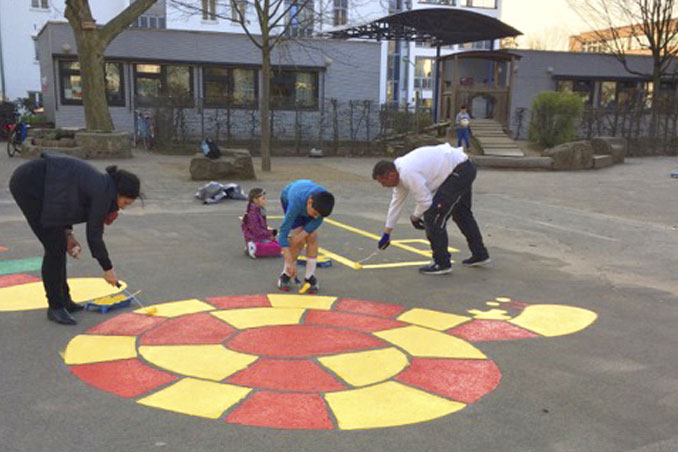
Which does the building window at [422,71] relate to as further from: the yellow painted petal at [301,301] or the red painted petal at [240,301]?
the red painted petal at [240,301]

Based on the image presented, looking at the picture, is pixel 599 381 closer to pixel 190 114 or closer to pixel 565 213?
pixel 565 213

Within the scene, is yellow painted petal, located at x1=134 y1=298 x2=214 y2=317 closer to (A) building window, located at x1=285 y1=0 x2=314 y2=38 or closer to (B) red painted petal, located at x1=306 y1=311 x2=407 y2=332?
(B) red painted petal, located at x1=306 y1=311 x2=407 y2=332

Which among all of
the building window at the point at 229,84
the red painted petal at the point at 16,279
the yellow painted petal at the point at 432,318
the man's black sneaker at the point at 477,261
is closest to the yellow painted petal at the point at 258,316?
the yellow painted petal at the point at 432,318

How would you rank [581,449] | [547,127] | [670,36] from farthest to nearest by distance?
1. [670,36]
2. [547,127]
3. [581,449]

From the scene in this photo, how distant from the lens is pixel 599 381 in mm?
3834

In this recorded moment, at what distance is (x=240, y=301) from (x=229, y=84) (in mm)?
23370

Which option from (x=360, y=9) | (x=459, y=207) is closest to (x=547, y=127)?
(x=459, y=207)

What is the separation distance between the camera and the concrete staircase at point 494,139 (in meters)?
21.9

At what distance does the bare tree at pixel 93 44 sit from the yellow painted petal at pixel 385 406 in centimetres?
1808

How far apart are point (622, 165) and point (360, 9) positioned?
94.8 ft

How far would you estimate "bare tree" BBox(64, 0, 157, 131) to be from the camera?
18578mm

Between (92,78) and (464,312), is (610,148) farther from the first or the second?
(464,312)

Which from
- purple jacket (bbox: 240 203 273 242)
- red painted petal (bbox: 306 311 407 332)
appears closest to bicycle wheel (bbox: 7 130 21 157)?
purple jacket (bbox: 240 203 273 242)

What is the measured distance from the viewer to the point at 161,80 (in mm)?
26297
